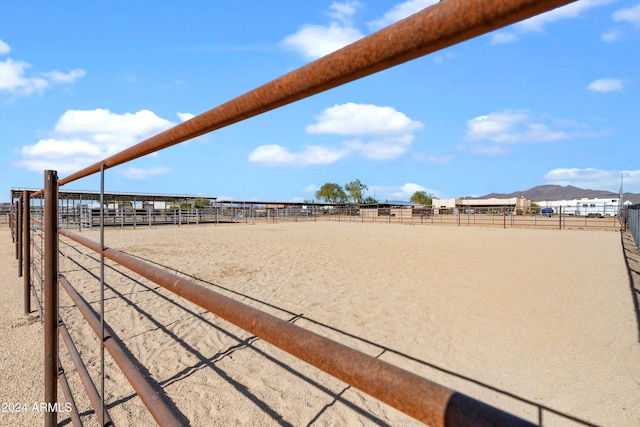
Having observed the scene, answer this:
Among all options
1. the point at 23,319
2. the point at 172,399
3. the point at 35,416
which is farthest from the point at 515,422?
the point at 23,319

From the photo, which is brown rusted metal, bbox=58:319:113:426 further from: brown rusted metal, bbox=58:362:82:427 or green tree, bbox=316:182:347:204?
green tree, bbox=316:182:347:204

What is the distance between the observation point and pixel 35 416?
2398mm

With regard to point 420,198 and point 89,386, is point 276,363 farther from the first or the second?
point 420,198

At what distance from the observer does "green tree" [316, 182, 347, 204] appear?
78062 mm

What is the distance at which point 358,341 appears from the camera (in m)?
3.71

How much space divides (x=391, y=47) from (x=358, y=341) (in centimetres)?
363

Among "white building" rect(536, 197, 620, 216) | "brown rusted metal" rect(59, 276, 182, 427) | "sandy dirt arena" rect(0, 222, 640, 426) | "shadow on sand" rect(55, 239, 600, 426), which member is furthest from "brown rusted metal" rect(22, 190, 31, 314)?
"white building" rect(536, 197, 620, 216)

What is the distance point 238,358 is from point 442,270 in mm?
5425

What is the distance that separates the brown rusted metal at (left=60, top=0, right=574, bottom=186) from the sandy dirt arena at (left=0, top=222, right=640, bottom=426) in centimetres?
243

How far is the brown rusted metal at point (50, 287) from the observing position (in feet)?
5.48

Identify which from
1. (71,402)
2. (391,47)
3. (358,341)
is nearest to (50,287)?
(71,402)

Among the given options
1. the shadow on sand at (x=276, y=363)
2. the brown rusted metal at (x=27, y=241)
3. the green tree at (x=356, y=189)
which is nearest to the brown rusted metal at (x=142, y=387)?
the shadow on sand at (x=276, y=363)

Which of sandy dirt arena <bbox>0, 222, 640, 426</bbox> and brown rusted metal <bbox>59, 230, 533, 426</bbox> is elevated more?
brown rusted metal <bbox>59, 230, 533, 426</bbox>

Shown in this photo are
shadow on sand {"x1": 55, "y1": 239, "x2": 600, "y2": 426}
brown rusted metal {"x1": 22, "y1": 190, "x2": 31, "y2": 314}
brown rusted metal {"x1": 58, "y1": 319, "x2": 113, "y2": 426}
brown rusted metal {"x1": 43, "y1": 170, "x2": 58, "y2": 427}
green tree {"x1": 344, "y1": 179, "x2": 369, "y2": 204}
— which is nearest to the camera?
brown rusted metal {"x1": 58, "y1": 319, "x2": 113, "y2": 426}
